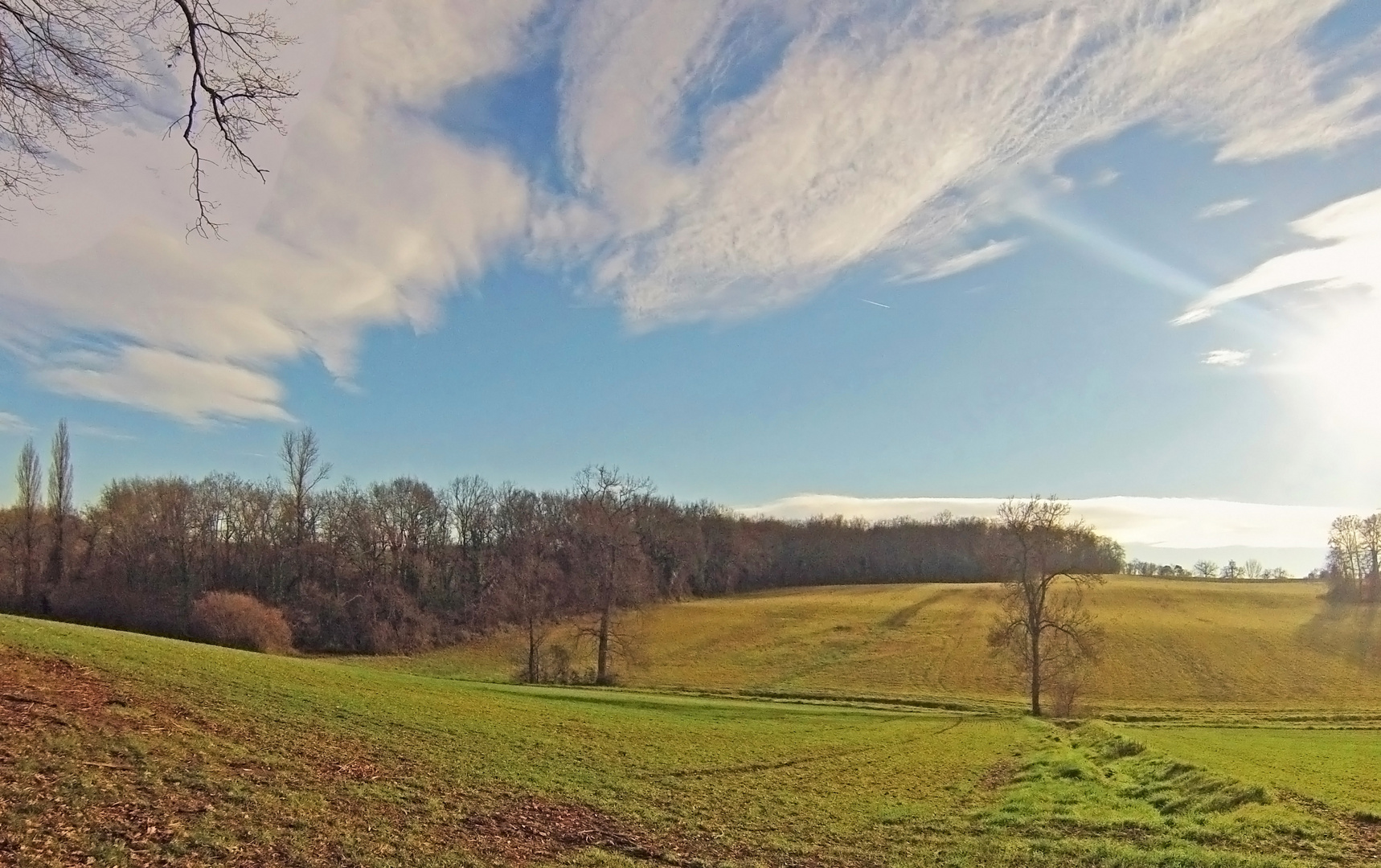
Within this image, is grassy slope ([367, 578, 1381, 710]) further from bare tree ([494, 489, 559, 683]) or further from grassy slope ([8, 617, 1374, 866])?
grassy slope ([8, 617, 1374, 866])

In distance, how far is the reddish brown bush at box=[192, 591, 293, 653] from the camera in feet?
193

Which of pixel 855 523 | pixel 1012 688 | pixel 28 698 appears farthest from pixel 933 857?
pixel 855 523

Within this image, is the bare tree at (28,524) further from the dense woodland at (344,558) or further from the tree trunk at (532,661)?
the tree trunk at (532,661)

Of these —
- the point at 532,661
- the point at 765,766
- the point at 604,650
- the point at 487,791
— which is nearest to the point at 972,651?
the point at 604,650

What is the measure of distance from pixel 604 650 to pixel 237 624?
28.2 metres

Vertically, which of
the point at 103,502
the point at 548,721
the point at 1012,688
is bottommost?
the point at 1012,688

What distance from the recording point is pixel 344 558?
90.0 meters

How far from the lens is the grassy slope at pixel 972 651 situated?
5725 cm

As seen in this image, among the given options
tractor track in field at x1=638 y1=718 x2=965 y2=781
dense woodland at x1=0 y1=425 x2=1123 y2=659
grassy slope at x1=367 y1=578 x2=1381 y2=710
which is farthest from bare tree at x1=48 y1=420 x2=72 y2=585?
tractor track in field at x1=638 y1=718 x2=965 y2=781

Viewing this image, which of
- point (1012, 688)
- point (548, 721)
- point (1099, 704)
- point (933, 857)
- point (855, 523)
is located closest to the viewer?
point (933, 857)

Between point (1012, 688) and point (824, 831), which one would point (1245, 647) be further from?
point (824, 831)

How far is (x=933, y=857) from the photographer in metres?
12.4

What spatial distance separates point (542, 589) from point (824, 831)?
2014 inches

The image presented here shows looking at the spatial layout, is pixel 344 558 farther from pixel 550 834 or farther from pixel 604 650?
pixel 550 834
